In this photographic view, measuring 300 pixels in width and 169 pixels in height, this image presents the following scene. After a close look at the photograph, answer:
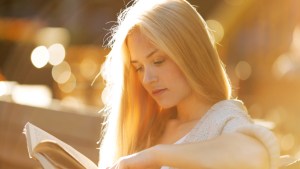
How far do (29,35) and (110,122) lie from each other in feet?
38.8

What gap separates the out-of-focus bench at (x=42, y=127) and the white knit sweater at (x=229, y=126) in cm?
276

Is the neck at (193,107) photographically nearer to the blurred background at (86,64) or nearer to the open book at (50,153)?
the open book at (50,153)

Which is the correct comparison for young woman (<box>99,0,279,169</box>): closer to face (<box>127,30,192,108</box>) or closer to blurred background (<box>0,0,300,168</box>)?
face (<box>127,30,192,108</box>)

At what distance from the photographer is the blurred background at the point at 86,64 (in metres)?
6.06

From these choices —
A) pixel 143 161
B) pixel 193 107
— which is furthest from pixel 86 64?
pixel 143 161

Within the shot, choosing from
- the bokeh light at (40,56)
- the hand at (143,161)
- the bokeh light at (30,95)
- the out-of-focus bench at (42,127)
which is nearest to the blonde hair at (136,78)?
the hand at (143,161)

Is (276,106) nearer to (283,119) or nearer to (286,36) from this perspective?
(283,119)

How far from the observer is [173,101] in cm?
243

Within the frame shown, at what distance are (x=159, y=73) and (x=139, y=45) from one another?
118 millimetres

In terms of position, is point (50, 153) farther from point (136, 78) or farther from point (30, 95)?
point (30, 95)

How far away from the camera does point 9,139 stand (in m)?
6.55

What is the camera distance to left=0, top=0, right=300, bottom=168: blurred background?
19.9 feet

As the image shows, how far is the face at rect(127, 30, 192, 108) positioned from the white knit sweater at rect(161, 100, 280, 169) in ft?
0.42

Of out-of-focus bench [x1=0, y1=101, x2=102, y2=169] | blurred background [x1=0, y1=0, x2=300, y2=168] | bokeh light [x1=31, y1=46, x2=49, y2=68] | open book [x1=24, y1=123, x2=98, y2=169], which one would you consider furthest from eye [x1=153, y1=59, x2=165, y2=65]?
bokeh light [x1=31, y1=46, x2=49, y2=68]
